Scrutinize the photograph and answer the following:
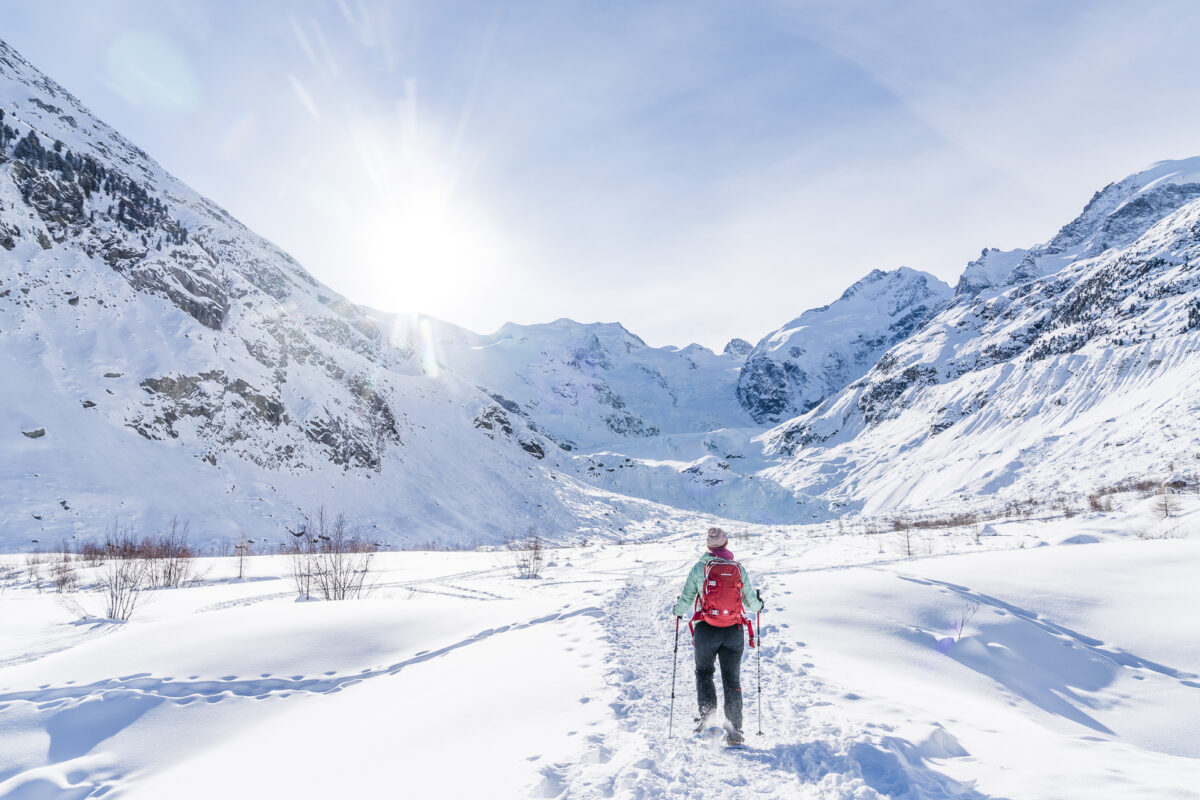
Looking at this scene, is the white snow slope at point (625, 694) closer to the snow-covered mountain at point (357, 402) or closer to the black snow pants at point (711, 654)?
the black snow pants at point (711, 654)

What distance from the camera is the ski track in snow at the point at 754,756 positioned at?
3908 mm

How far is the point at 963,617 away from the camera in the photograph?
8711mm

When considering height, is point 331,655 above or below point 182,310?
below

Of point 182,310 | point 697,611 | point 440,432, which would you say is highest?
point 182,310

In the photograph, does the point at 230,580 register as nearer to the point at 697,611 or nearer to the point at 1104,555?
the point at 697,611

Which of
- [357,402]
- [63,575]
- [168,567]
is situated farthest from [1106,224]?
[63,575]

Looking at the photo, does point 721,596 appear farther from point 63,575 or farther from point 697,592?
point 63,575

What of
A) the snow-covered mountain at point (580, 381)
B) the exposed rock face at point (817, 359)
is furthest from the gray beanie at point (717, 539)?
the exposed rock face at point (817, 359)

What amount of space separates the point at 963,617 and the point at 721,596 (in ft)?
19.9

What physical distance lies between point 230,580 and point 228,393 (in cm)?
2436

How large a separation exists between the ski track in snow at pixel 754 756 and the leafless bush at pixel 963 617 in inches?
140

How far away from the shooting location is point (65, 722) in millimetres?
5398

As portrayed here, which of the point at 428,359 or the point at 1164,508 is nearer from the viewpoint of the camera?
the point at 1164,508

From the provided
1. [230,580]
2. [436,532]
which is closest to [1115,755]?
[230,580]
